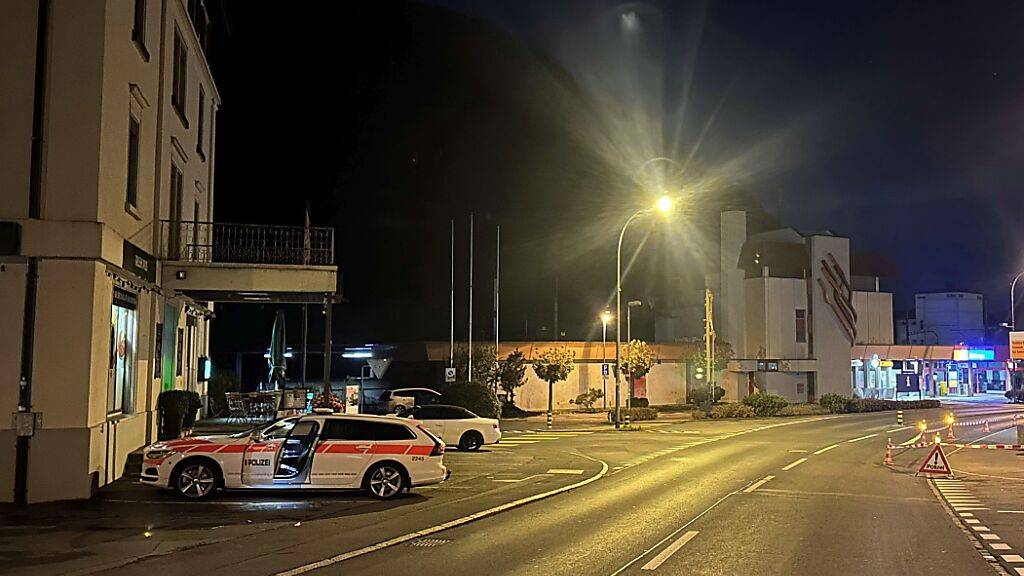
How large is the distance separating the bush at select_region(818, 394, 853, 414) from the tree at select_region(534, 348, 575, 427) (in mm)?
16552

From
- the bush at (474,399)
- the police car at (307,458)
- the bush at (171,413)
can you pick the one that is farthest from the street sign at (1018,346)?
the bush at (171,413)

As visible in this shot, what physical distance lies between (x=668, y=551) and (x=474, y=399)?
25.2 m

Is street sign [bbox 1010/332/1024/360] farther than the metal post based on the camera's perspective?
Yes

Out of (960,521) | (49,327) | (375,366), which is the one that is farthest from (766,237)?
(49,327)

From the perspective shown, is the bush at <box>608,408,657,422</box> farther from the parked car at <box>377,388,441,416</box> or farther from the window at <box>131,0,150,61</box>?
the window at <box>131,0,150,61</box>

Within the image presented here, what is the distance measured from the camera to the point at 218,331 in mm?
59594

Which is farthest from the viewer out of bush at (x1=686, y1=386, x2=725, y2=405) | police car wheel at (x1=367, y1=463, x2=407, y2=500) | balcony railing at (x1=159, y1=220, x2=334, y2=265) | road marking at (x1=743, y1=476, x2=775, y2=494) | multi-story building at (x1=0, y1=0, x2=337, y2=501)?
bush at (x1=686, y1=386, x2=725, y2=405)

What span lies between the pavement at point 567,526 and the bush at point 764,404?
2420 centimetres

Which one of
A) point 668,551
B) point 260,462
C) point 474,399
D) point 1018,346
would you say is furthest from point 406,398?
point 668,551

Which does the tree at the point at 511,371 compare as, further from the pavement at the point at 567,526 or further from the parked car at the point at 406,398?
the pavement at the point at 567,526

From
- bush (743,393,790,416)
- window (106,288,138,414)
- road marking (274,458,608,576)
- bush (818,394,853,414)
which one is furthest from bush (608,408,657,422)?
window (106,288,138,414)

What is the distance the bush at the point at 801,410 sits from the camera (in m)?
47.8

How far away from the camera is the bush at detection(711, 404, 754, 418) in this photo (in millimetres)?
44438

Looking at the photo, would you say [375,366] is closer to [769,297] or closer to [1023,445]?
[769,297]
